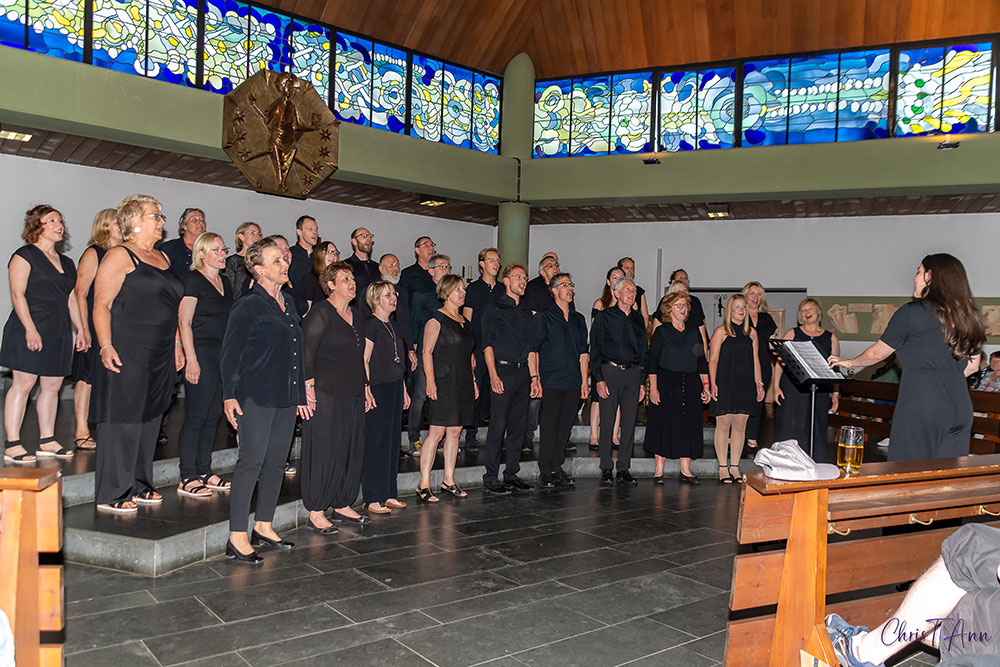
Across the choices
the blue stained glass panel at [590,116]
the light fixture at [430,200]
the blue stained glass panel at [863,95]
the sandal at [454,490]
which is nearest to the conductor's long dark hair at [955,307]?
the sandal at [454,490]

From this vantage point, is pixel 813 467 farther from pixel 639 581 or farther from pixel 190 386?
pixel 190 386

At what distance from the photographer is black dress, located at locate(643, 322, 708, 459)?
6504mm

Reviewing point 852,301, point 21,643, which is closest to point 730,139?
point 852,301

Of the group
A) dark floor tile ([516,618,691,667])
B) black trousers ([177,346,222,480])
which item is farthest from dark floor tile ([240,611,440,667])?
black trousers ([177,346,222,480])

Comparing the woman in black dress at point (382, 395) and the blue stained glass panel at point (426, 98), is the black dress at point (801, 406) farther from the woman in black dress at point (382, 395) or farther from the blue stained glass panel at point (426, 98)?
the blue stained glass panel at point (426, 98)

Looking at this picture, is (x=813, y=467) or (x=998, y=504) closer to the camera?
(x=813, y=467)

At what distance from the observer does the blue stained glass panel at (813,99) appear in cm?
926

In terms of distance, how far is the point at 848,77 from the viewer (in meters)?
9.20

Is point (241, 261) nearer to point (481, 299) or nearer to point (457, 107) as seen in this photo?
point (481, 299)

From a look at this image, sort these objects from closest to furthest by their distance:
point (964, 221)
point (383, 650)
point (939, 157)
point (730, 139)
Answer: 1. point (383, 650)
2. point (939, 157)
3. point (730, 139)
4. point (964, 221)

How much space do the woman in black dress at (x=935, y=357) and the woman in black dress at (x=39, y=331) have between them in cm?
455

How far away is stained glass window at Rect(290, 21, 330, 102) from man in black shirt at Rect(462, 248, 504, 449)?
3.47m

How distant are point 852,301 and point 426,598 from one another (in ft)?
30.8

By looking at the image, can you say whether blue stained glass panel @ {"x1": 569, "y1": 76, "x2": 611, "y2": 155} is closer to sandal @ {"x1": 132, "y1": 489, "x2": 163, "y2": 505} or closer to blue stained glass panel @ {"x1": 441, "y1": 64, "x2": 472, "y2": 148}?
blue stained glass panel @ {"x1": 441, "y1": 64, "x2": 472, "y2": 148}
